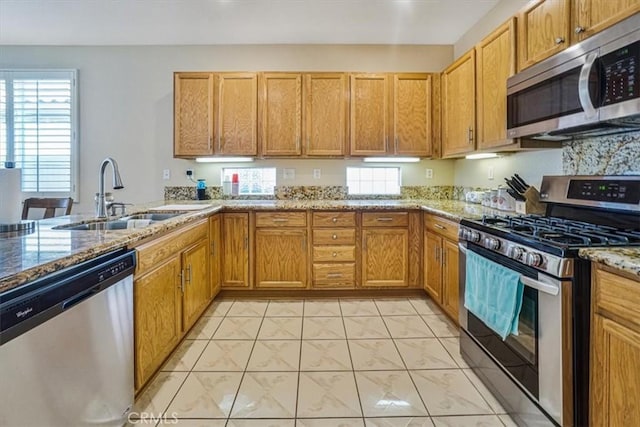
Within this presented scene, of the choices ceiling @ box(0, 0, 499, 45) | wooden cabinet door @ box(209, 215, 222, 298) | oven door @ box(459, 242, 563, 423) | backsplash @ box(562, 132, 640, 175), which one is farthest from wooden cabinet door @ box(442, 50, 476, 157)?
wooden cabinet door @ box(209, 215, 222, 298)

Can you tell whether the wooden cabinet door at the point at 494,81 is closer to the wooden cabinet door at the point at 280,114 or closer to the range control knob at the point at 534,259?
the range control knob at the point at 534,259

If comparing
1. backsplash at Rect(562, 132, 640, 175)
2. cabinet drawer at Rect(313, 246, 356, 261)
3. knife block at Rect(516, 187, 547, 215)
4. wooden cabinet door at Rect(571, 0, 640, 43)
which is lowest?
cabinet drawer at Rect(313, 246, 356, 261)

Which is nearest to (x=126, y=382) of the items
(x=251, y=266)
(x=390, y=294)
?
(x=251, y=266)

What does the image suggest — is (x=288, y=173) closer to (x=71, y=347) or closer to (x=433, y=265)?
(x=433, y=265)

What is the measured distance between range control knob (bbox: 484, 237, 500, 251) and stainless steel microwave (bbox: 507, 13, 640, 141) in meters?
0.67

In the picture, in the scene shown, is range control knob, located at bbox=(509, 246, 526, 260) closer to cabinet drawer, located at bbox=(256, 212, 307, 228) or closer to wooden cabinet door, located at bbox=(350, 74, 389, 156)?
cabinet drawer, located at bbox=(256, 212, 307, 228)

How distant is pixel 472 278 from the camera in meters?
2.00

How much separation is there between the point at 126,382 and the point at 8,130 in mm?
3863

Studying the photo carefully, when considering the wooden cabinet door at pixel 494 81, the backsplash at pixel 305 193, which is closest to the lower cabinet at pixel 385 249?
the backsplash at pixel 305 193

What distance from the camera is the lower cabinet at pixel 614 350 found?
1.10 meters

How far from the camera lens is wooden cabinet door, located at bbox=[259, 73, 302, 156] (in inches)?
141

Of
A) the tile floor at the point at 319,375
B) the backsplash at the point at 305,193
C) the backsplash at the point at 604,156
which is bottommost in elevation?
the tile floor at the point at 319,375

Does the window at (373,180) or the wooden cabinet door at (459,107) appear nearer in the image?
the wooden cabinet door at (459,107)

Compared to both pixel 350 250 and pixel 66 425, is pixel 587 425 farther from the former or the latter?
pixel 350 250
